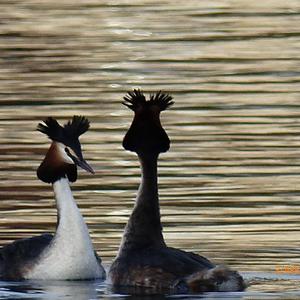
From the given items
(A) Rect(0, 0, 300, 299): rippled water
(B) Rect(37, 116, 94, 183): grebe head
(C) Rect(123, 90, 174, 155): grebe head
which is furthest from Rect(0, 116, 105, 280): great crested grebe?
(C) Rect(123, 90, 174, 155): grebe head

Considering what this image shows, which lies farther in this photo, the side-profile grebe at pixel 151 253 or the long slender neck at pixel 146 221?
the long slender neck at pixel 146 221

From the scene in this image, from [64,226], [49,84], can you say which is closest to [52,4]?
[49,84]

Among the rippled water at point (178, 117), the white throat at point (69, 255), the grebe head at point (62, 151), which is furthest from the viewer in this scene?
the rippled water at point (178, 117)

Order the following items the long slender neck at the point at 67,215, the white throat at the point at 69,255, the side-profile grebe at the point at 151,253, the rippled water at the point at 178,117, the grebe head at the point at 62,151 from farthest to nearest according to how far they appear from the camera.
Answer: the rippled water at the point at 178,117 < the grebe head at the point at 62,151 < the long slender neck at the point at 67,215 < the white throat at the point at 69,255 < the side-profile grebe at the point at 151,253

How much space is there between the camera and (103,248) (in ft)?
53.5

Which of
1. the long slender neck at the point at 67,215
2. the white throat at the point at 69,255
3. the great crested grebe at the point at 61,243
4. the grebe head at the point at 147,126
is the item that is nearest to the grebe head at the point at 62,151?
the great crested grebe at the point at 61,243

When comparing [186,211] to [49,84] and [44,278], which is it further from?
[49,84]

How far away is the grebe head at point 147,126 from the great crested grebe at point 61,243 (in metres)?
0.64

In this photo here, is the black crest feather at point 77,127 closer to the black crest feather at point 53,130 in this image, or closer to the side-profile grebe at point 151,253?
the black crest feather at point 53,130

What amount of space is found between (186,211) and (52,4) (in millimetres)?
22465

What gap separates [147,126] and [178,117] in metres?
9.07

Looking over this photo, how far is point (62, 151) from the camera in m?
15.6

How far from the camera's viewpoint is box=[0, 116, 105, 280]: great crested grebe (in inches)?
596

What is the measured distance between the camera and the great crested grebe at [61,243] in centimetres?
1515
